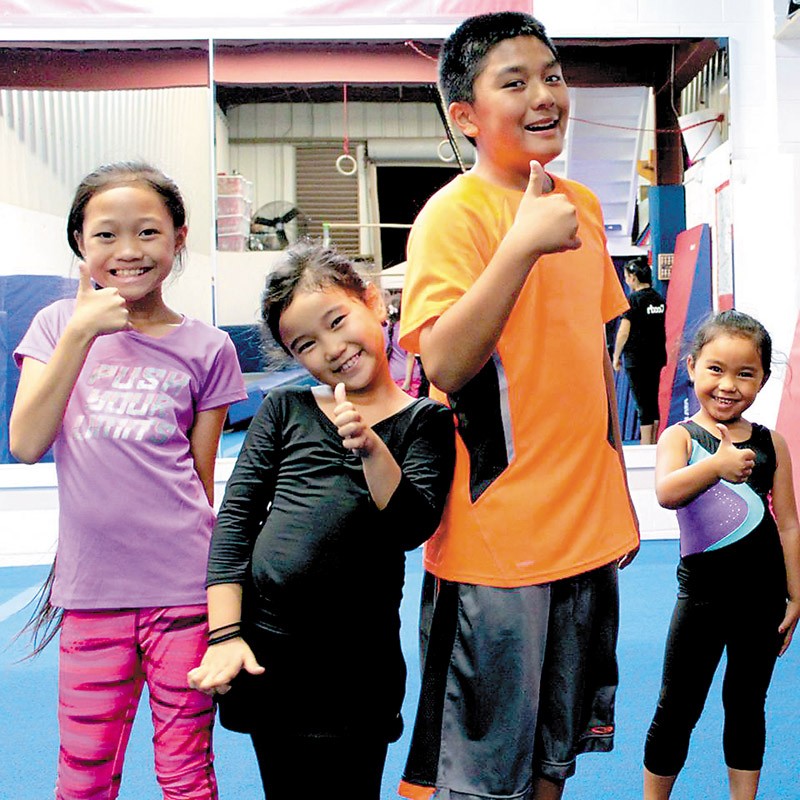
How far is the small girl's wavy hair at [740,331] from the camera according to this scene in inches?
60.8

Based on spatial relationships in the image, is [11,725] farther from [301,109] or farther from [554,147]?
[301,109]

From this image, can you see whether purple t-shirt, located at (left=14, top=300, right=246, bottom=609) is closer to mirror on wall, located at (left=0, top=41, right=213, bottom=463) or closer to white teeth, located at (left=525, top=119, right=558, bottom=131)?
white teeth, located at (left=525, top=119, right=558, bottom=131)

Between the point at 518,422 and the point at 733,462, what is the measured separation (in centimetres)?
50

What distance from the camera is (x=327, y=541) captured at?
107 cm

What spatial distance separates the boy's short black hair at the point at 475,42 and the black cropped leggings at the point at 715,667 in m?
0.94

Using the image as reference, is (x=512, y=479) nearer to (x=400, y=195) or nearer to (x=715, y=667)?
(x=715, y=667)

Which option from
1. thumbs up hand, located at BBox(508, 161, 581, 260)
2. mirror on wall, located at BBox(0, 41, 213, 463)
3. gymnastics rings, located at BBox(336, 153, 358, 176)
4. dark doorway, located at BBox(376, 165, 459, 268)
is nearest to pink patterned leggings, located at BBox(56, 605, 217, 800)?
thumbs up hand, located at BBox(508, 161, 581, 260)

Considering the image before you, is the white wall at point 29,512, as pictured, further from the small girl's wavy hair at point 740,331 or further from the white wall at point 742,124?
the small girl's wavy hair at point 740,331

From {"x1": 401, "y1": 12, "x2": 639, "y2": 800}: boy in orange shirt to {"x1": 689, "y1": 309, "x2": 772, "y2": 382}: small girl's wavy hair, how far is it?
21.6 inches

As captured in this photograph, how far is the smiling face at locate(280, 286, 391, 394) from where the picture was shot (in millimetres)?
1112

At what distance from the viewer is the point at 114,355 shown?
4.10ft

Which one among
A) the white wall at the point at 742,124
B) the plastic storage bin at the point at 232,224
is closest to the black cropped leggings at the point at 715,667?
the white wall at the point at 742,124

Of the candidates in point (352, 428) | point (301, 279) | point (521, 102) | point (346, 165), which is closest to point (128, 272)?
point (301, 279)

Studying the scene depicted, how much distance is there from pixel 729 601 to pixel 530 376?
704 mm
